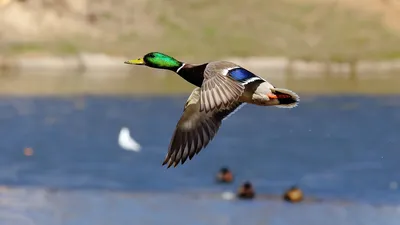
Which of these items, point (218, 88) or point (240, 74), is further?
point (240, 74)

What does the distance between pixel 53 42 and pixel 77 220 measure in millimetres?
21244

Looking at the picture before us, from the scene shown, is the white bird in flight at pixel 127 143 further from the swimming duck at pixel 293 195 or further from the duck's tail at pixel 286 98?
the duck's tail at pixel 286 98

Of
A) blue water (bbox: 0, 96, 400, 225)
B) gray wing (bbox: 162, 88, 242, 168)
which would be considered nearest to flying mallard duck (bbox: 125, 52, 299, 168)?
gray wing (bbox: 162, 88, 242, 168)

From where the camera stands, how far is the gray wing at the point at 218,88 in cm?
313

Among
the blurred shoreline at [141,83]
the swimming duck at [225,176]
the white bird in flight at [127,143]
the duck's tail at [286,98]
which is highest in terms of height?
the duck's tail at [286,98]

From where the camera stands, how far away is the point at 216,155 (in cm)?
2109

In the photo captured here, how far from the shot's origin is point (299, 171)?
18.7 meters

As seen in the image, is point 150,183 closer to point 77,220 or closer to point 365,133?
point 77,220

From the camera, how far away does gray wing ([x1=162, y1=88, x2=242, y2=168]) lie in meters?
3.61

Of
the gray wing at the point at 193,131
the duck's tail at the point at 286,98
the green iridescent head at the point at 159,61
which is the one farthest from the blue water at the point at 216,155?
the duck's tail at the point at 286,98

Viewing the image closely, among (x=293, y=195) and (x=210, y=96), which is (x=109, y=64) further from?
(x=210, y=96)

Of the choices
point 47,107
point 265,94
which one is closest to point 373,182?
point 265,94

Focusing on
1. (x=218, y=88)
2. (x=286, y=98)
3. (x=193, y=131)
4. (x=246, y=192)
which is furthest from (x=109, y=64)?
(x=218, y=88)

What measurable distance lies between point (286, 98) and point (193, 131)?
515mm
